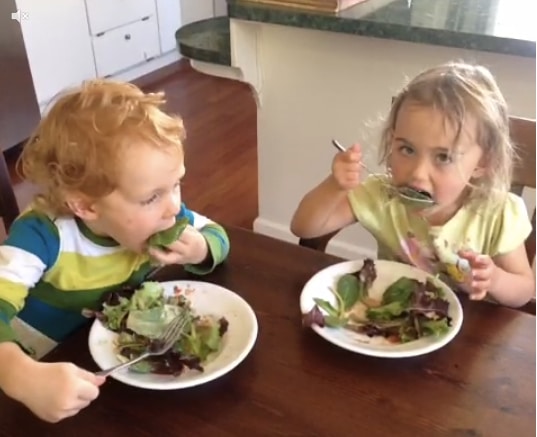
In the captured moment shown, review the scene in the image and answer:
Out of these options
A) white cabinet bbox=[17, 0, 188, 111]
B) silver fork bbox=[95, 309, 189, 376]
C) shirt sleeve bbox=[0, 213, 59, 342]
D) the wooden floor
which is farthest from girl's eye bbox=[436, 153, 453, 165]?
white cabinet bbox=[17, 0, 188, 111]

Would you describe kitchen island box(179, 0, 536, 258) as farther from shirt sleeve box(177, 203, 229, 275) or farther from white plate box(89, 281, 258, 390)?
white plate box(89, 281, 258, 390)

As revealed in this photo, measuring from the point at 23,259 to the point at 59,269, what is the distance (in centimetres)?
8

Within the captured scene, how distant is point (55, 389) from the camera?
2.55 ft

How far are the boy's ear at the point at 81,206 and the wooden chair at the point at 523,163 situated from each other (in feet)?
1.48

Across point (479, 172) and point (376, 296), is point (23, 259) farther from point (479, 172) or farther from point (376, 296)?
point (479, 172)

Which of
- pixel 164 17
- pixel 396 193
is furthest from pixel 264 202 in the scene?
pixel 164 17

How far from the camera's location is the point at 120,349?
92 centimetres

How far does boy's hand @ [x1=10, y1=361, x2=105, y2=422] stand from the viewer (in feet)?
2.54

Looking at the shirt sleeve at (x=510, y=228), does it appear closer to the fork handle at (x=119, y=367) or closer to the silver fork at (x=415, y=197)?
the silver fork at (x=415, y=197)

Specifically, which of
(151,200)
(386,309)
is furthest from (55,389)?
(386,309)

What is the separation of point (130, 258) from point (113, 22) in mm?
2948

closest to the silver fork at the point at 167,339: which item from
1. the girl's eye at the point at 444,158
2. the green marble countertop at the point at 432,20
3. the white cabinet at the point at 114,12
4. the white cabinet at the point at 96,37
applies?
the girl's eye at the point at 444,158

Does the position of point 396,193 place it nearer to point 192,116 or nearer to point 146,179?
point 146,179

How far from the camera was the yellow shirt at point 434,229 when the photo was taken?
1.14 meters
